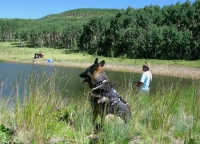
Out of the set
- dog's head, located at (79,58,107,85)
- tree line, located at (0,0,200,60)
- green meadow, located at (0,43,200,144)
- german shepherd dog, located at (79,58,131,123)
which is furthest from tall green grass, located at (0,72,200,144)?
tree line, located at (0,0,200,60)

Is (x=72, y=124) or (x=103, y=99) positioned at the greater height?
(x=103, y=99)

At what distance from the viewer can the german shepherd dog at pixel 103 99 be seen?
503 centimetres

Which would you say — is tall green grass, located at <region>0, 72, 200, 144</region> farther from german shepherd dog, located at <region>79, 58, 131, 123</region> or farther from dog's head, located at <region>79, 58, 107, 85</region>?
dog's head, located at <region>79, 58, 107, 85</region>

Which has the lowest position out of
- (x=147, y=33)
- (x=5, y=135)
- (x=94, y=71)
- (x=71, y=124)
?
(x=71, y=124)

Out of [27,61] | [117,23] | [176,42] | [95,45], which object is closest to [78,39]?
[95,45]

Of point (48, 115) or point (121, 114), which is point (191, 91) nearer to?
point (121, 114)

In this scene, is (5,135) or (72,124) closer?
(5,135)

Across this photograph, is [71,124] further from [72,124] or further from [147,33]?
[147,33]

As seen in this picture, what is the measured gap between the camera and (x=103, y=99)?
499cm

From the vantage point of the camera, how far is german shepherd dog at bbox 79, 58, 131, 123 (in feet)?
16.5

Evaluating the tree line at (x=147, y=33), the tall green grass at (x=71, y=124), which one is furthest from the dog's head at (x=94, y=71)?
the tree line at (x=147, y=33)

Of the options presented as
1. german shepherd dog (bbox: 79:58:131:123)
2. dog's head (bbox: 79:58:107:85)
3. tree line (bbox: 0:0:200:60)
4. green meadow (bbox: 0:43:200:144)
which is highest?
tree line (bbox: 0:0:200:60)

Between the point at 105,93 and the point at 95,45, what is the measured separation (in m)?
77.1

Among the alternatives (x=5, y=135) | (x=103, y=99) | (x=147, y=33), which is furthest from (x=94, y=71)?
(x=147, y=33)
